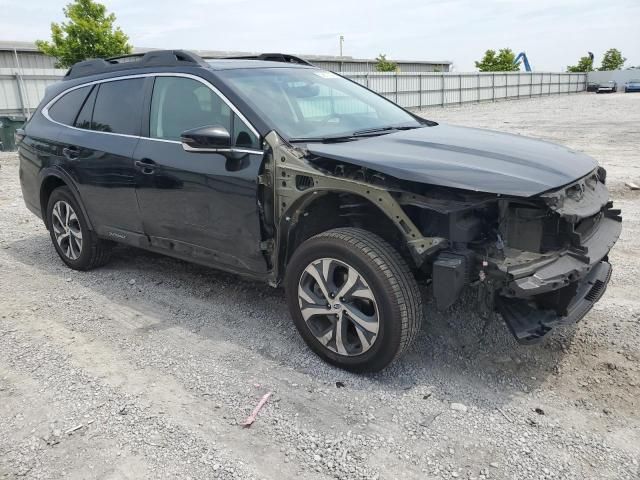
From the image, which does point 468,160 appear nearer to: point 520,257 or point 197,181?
point 520,257

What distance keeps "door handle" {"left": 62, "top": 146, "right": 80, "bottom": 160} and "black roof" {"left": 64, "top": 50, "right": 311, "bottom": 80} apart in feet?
2.33

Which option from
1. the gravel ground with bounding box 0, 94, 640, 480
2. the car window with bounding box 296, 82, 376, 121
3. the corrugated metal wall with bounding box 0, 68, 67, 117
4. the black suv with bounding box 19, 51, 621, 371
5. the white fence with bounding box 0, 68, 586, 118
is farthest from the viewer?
the white fence with bounding box 0, 68, 586, 118

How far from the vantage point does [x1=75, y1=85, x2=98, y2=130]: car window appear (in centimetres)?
484

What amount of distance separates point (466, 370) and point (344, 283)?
0.93 metres

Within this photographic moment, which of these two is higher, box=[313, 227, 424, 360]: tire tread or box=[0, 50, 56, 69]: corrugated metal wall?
box=[0, 50, 56, 69]: corrugated metal wall

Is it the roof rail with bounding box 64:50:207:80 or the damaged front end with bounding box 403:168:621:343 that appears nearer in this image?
the damaged front end with bounding box 403:168:621:343

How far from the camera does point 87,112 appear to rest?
489cm

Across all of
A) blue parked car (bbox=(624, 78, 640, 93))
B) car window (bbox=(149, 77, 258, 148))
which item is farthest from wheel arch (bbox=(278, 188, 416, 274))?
blue parked car (bbox=(624, 78, 640, 93))

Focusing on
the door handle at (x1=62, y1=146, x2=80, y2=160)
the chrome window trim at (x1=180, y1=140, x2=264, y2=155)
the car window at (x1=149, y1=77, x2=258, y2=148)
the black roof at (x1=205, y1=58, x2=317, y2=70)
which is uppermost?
the black roof at (x1=205, y1=58, x2=317, y2=70)

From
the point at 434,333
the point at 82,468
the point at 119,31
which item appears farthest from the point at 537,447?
the point at 119,31

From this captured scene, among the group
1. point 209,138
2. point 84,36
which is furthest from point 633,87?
point 209,138

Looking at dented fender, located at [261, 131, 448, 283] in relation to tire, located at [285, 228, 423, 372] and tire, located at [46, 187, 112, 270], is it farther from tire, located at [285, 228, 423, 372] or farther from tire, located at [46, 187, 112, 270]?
tire, located at [46, 187, 112, 270]

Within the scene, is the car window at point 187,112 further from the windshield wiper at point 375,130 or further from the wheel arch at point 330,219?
the windshield wiper at point 375,130

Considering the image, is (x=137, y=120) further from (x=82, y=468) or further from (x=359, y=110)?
(x=82, y=468)
